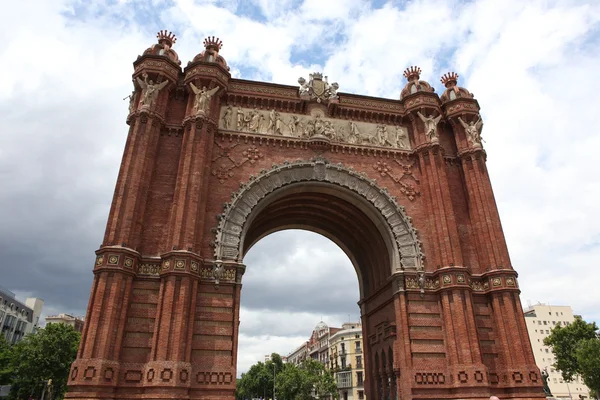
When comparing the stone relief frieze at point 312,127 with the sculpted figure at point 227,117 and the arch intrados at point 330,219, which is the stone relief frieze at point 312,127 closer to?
the sculpted figure at point 227,117

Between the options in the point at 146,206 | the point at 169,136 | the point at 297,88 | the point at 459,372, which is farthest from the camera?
the point at 297,88

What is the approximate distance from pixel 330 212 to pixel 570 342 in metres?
36.4

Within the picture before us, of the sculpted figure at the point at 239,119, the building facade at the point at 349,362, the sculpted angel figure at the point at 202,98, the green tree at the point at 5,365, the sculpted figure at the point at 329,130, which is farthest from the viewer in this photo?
the building facade at the point at 349,362

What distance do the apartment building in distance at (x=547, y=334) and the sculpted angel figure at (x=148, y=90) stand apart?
93.9 meters

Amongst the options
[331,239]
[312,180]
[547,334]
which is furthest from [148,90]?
[547,334]

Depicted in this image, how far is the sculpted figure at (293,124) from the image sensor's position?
22038 millimetres

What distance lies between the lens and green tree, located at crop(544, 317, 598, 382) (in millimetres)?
43281

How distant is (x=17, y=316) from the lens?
67812 millimetres

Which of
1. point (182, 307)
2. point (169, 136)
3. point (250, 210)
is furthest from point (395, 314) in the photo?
point (169, 136)

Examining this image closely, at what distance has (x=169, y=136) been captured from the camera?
20.6 m

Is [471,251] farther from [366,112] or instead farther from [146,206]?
[146,206]

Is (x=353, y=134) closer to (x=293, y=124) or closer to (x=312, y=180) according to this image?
(x=293, y=124)

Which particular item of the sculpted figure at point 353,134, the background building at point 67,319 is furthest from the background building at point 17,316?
the sculpted figure at point 353,134

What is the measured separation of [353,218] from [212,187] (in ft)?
26.8
